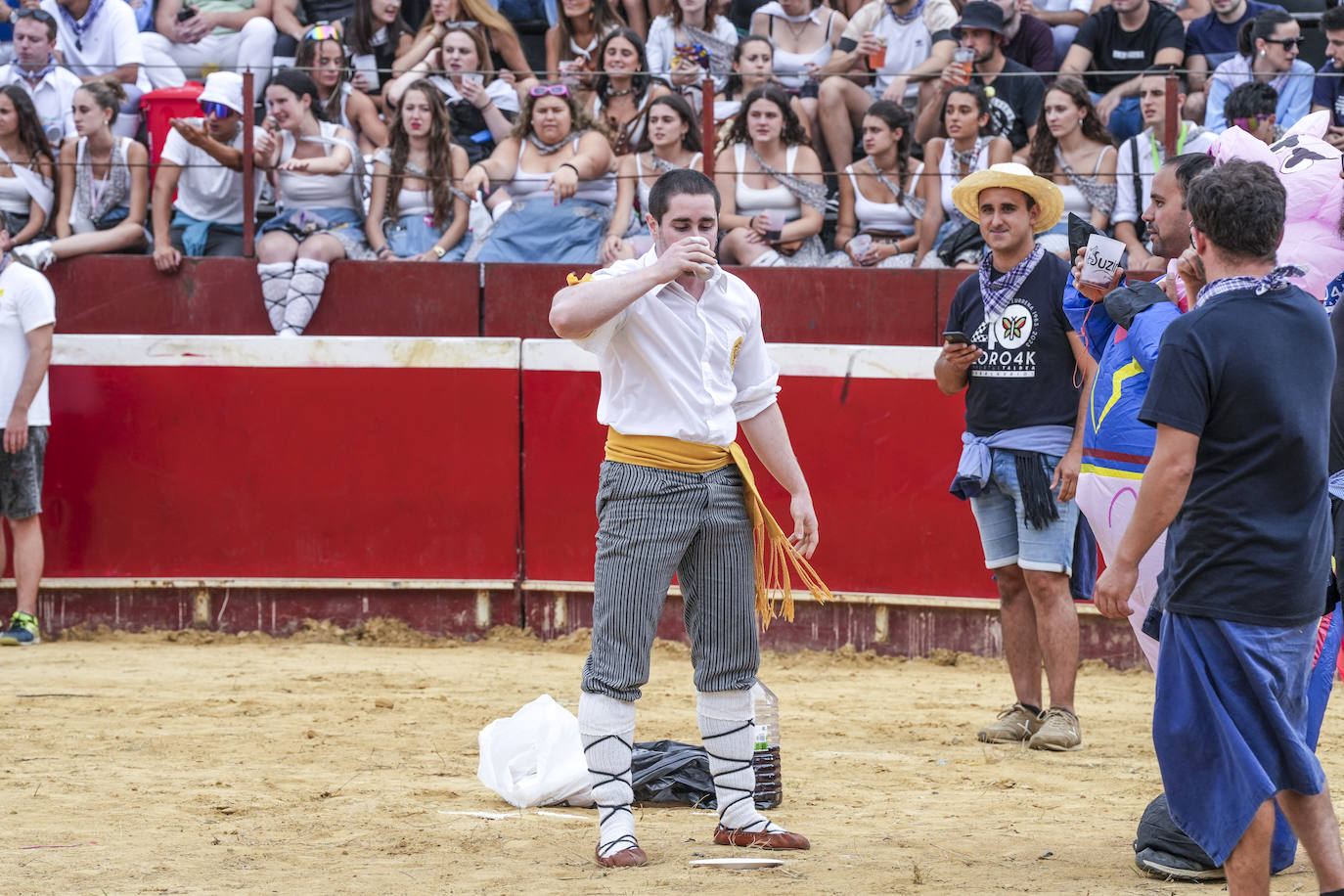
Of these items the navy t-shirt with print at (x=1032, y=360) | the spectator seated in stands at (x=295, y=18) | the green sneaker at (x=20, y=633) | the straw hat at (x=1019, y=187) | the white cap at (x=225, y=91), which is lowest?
the green sneaker at (x=20, y=633)

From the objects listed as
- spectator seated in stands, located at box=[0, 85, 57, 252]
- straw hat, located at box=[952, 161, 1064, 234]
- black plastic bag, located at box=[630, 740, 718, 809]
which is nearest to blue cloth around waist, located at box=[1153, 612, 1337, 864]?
black plastic bag, located at box=[630, 740, 718, 809]

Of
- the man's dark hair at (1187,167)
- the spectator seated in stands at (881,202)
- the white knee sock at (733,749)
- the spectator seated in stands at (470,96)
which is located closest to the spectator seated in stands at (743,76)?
the spectator seated in stands at (881,202)

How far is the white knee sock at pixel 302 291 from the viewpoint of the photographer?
9203mm

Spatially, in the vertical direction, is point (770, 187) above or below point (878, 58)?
below

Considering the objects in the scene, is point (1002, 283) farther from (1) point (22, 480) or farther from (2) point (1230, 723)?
(1) point (22, 480)

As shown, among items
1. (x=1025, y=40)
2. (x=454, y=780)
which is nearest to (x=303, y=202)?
(x=1025, y=40)

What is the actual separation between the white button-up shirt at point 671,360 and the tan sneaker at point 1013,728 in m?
2.30

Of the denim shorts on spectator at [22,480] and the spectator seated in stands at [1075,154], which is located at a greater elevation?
the spectator seated in stands at [1075,154]

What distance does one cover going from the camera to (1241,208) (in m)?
3.59

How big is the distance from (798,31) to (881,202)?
1793 millimetres

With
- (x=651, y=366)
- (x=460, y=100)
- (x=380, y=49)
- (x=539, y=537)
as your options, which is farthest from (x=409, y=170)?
(x=651, y=366)

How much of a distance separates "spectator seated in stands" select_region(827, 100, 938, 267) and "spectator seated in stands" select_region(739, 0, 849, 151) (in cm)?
119

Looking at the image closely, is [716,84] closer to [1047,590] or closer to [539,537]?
[539,537]

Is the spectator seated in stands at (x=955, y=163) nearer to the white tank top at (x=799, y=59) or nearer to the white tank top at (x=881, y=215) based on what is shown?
the white tank top at (x=881, y=215)
